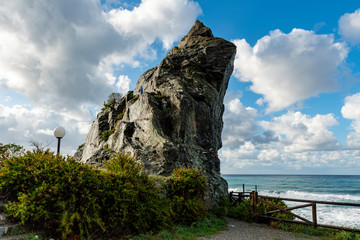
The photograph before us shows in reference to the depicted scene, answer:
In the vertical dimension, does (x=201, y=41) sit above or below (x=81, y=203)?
above

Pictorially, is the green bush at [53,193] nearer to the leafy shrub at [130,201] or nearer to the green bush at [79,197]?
the green bush at [79,197]

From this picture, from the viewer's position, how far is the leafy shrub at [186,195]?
948 cm

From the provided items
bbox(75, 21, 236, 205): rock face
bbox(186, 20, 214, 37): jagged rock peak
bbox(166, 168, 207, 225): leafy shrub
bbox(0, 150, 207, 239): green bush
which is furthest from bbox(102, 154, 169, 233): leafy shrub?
bbox(186, 20, 214, 37): jagged rock peak

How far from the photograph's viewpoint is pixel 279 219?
413 inches

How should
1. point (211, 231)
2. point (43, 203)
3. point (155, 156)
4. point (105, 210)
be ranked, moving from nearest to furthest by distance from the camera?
point (43, 203)
point (105, 210)
point (211, 231)
point (155, 156)

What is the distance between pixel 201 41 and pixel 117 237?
25.1 meters

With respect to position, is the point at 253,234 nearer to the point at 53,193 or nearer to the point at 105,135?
the point at 53,193

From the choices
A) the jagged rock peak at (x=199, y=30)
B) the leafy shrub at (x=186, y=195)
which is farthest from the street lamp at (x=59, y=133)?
the jagged rock peak at (x=199, y=30)

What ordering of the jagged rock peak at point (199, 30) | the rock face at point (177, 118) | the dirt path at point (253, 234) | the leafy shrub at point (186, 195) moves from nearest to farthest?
the dirt path at point (253, 234)
the leafy shrub at point (186, 195)
the rock face at point (177, 118)
the jagged rock peak at point (199, 30)

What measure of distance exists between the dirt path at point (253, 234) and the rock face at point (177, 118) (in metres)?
3.40

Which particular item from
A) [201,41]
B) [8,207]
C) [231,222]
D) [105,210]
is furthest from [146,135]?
[201,41]

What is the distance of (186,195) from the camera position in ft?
33.0

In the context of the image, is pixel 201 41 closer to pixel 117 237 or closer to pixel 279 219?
pixel 279 219

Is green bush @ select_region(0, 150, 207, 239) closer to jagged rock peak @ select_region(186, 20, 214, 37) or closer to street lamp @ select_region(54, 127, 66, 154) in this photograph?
street lamp @ select_region(54, 127, 66, 154)
